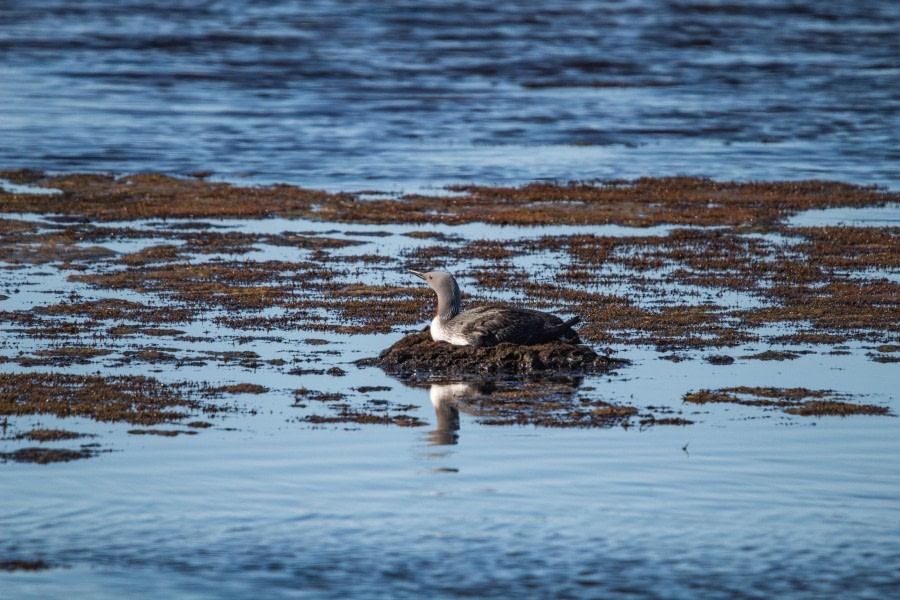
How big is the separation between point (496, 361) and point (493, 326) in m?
0.36

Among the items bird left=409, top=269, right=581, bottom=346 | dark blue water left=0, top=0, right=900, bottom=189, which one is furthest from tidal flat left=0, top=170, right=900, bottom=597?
dark blue water left=0, top=0, right=900, bottom=189

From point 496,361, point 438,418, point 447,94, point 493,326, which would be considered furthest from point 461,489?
point 447,94

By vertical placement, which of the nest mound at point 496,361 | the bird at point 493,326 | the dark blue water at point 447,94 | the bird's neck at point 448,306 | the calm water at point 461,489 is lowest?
the calm water at point 461,489

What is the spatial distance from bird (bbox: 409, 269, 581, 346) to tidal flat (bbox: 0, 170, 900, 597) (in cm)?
47

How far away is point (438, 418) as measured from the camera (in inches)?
461

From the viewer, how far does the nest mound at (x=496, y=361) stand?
13508 mm

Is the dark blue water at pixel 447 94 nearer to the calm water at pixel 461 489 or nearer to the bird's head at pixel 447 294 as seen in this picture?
the calm water at pixel 461 489

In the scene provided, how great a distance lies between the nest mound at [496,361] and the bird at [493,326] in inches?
3.7

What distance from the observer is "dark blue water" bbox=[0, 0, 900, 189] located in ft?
103

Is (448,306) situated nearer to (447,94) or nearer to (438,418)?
(438,418)

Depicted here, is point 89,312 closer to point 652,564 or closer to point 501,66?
point 652,564

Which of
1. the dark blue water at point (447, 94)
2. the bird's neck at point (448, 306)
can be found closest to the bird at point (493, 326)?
the bird's neck at point (448, 306)

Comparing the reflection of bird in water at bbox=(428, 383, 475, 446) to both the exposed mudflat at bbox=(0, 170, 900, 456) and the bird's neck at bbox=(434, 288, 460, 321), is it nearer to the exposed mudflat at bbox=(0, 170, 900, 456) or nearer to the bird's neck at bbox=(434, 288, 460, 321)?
the exposed mudflat at bbox=(0, 170, 900, 456)

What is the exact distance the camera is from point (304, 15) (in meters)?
77.2
